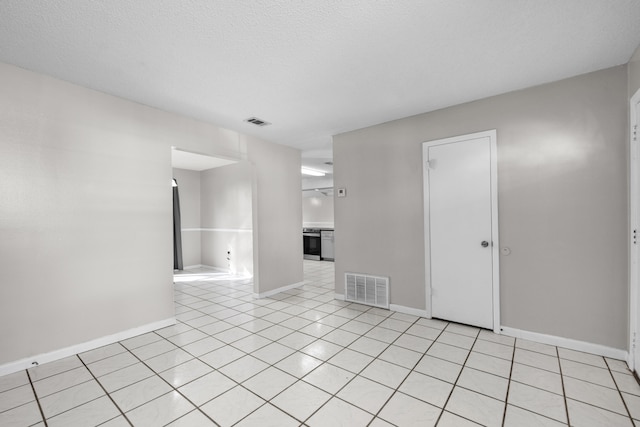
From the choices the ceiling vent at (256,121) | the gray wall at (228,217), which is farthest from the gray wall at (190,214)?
the ceiling vent at (256,121)

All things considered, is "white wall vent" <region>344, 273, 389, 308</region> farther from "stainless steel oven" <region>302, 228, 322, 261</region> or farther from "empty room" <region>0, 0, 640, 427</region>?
"stainless steel oven" <region>302, 228, 322, 261</region>

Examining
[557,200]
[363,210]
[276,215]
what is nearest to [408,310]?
[363,210]

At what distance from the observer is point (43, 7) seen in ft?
5.95

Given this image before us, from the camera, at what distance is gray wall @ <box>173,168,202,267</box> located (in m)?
7.41

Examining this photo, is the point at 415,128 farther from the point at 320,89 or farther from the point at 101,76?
the point at 101,76

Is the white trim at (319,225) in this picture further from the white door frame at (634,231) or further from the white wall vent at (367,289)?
the white door frame at (634,231)

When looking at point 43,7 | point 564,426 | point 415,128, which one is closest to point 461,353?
point 564,426

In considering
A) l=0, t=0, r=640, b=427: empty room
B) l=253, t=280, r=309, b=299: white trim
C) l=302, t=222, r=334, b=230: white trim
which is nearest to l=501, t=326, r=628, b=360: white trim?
l=0, t=0, r=640, b=427: empty room

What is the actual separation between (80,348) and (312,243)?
6691mm

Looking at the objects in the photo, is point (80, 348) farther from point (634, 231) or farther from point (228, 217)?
point (634, 231)

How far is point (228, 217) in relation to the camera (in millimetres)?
7008

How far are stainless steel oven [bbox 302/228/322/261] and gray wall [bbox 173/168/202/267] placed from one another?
3187 mm

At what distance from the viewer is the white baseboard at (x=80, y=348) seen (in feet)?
8.10

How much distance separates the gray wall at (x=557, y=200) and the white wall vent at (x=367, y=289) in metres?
0.41
